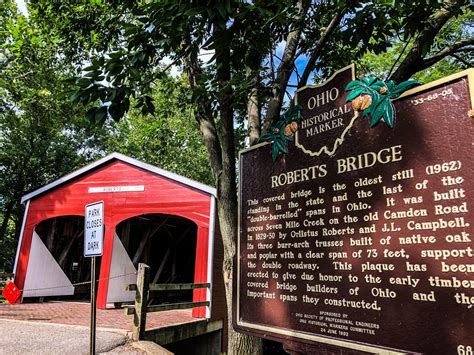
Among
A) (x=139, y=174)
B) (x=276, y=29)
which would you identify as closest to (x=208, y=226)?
(x=139, y=174)

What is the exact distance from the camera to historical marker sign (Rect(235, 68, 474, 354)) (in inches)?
82.5

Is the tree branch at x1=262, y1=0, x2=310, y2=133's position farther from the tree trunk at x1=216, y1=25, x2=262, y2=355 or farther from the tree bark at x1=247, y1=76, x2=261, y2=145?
the tree trunk at x1=216, y1=25, x2=262, y2=355

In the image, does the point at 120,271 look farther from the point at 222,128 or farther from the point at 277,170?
the point at 277,170

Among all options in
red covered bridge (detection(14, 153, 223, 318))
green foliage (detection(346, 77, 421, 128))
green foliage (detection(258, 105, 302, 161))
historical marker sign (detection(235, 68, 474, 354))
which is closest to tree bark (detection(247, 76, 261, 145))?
green foliage (detection(258, 105, 302, 161))

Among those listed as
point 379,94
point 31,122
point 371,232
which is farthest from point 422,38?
point 31,122

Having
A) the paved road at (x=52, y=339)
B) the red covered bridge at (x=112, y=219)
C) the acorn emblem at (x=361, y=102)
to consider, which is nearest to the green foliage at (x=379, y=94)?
the acorn emblem at (x=361, y=102)

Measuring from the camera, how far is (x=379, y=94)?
2.60 meters

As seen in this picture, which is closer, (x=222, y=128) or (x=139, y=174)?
(x=222, y=128)

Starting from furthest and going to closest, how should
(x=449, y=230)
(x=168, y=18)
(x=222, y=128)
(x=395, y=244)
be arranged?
(x=222, y=128) < (x=168, y=18) < (x=395, y=244) < (x=449, y=230)

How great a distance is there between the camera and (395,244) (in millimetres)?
2342

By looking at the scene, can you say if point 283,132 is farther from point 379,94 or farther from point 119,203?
point 119,203

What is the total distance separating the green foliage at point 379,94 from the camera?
8.18 ft

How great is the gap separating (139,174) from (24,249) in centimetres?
485

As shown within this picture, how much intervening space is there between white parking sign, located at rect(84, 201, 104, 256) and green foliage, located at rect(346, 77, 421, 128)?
3.33 m
